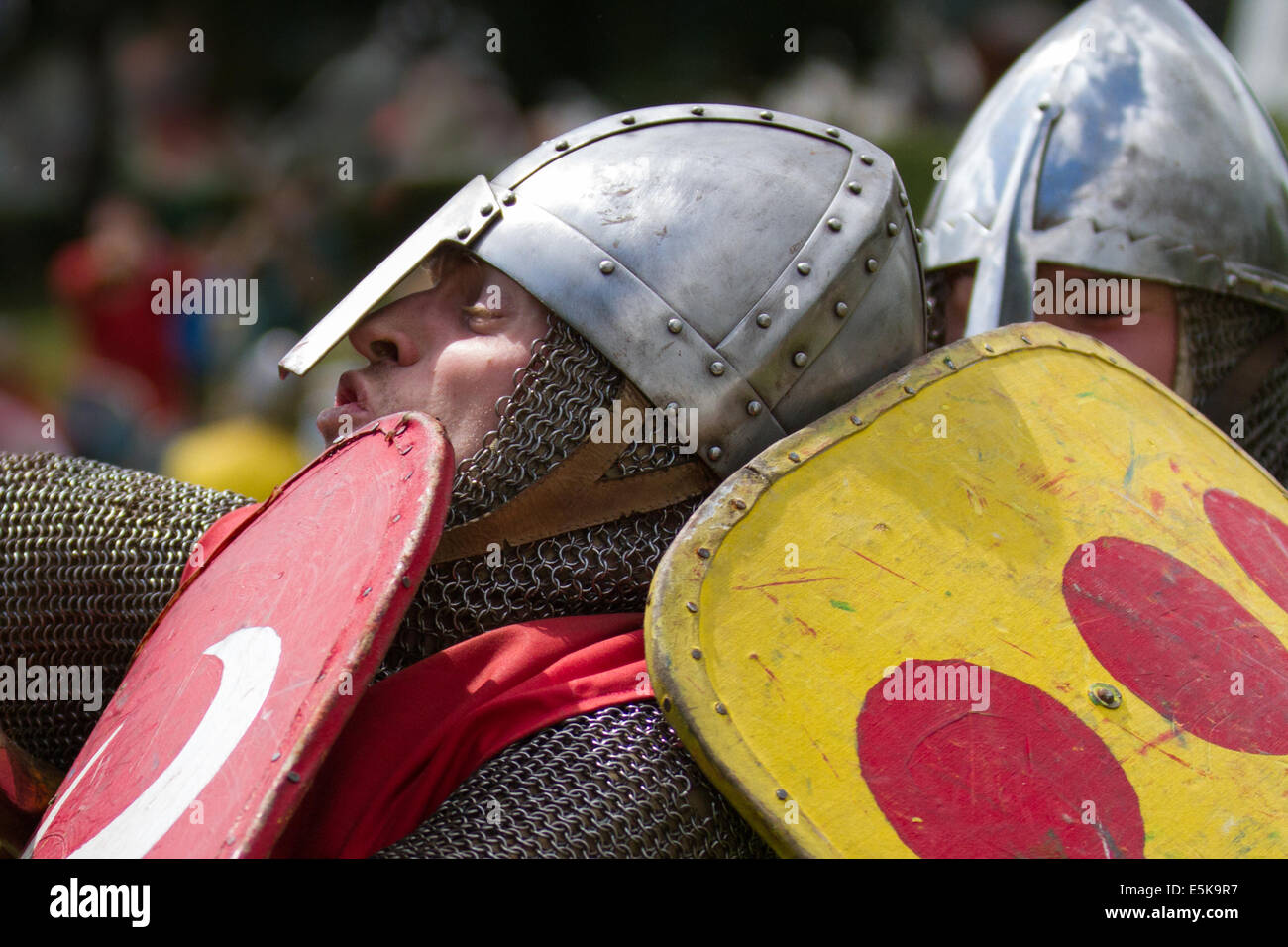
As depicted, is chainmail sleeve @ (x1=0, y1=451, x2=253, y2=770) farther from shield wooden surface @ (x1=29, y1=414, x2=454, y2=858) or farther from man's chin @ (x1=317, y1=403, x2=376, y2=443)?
man's chin @ (x1=317, y1=403, x2=376, y2=443)

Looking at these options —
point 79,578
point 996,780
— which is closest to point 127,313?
point 79,578

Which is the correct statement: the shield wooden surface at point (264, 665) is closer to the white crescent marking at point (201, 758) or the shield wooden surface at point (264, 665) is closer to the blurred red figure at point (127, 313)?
the white crescent marking at point (201, 758)

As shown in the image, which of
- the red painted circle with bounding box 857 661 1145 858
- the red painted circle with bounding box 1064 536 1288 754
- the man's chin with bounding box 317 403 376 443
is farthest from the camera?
the man's chin with bounding box 317 403 376 443

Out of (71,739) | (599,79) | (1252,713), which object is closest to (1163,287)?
(1252,713)

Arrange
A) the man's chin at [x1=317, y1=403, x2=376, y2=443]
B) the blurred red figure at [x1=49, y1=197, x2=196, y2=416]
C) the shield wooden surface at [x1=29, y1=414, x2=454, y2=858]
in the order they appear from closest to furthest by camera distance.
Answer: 1. the shield wooden surface at [x1=29, y1=414, x2=454, y2=858]
2. the man's chin at [x1=317, y1=403, x2=376, y2=443]
3. the blurred red figure at [x1=49, y1=197, x2=196, y2=416]

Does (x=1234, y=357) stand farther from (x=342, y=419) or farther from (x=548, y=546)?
(x=342, y=419)

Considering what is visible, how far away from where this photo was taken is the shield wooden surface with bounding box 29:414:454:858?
2.13 meters

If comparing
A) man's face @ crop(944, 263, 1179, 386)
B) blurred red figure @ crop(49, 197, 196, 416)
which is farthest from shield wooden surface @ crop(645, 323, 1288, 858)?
blurred red figure @ crop(49, 197, 196, 416)

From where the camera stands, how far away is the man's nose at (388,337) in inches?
112

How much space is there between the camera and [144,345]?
9789mm

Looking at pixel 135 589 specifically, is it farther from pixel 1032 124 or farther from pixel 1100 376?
pixel 1032 124

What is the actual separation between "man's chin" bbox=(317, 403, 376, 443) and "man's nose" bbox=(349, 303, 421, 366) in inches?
3.9

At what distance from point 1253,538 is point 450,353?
1.47m

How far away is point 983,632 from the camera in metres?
2.44
